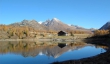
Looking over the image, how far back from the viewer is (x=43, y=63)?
2966 centimetres

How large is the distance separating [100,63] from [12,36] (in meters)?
171

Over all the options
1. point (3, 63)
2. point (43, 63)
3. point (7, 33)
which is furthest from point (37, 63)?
point (7, 33)

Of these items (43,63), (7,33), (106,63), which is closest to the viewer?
(106,63)

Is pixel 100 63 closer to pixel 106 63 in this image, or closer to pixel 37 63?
pixel 106 63

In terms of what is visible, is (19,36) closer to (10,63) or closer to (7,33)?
(7,33)

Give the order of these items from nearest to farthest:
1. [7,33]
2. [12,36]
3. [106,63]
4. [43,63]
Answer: [106,63], [43,63], [12,36], [7,33]

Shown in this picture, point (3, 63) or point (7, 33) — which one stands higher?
point (7, 33)

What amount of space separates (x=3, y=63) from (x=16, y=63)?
7.28ft

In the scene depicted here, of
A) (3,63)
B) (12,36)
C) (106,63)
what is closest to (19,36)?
(12,36)

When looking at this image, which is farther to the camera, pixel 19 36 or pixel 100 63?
pixel 19 36

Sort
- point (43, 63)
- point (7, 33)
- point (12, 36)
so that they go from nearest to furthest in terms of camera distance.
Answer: point (43, 63), point (12, 36), point (7, 33)

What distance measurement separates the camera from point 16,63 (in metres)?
30.4

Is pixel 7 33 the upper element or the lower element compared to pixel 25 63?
upper

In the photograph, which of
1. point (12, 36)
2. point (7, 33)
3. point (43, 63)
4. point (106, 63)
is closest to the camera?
point (106, 63)
